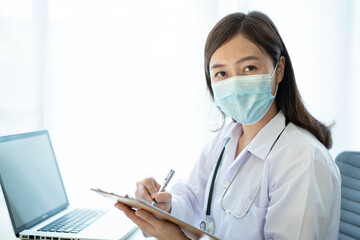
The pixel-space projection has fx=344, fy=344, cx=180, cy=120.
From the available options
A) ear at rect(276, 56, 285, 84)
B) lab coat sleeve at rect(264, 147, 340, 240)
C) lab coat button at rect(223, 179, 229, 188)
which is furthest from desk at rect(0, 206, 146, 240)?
ear at rect(276, 56, 285, 84)

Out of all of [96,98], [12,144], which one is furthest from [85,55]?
[12,144]

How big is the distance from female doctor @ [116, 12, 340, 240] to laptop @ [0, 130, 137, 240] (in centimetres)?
21

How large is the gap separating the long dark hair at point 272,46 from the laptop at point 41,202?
27.9 inches

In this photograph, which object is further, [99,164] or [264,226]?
[99,164]

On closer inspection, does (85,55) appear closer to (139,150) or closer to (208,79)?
(139,150)

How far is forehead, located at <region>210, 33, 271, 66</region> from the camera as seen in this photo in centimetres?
114

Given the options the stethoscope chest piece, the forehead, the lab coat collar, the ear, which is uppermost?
the forehead

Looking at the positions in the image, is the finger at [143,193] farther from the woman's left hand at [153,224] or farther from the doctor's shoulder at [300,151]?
the doctor's shoulder at [300,151]

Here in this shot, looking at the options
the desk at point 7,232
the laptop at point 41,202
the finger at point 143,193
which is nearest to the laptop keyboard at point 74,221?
the laptop at point 41,202

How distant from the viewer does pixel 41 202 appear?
1.30m

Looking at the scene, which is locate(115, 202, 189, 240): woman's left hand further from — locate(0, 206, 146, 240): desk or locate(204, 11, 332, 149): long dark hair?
locate(204, 11, 332, 149): long dark hair

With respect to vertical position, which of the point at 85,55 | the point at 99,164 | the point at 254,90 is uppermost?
the point at 85,55

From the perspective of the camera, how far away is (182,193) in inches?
54.9

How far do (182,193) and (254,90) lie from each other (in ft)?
1.72
